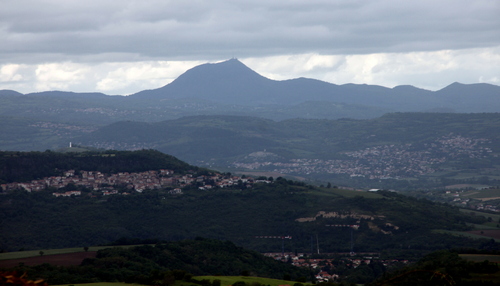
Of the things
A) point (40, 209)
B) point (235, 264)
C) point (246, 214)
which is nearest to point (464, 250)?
point (235, 264)

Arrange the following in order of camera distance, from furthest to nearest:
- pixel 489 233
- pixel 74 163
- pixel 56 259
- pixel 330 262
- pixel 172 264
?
pixel 74 163
pixel 489 233
pixel 330 262
pixel 56 259
pixel 172 264

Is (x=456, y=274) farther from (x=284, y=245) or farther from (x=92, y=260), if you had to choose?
(x=284, y=245)

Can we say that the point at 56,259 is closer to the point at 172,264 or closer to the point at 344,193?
the point at 172,264

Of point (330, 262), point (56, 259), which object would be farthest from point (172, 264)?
point (330, 262)

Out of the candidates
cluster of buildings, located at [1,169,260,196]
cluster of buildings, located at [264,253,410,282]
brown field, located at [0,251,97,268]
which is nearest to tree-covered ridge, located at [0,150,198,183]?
cluster of buildings, located at [1,169,260,196]

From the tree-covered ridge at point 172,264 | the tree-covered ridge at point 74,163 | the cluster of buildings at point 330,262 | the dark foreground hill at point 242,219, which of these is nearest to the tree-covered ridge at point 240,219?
the dark foreground hill at point 242,219

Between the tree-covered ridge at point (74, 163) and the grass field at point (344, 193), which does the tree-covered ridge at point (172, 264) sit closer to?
the grass field at point (344, 193)
